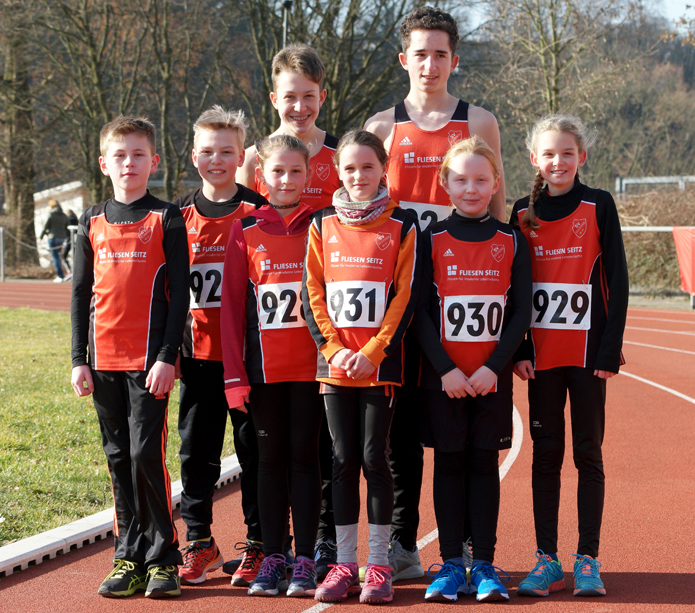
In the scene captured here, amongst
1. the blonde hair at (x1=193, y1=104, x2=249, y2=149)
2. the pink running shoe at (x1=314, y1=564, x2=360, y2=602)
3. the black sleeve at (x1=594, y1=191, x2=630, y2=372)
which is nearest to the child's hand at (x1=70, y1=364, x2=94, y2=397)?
the blonde hair at (x1=193, y1=104, x2=249, y2=149)

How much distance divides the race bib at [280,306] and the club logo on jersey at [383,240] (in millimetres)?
409

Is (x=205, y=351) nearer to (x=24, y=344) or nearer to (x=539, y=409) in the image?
(x=539, y=409)

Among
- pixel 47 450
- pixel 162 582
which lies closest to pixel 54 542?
pixel 162 582

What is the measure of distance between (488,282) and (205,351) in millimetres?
1358

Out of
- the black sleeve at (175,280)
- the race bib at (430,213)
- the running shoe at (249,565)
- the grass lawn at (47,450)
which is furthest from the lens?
the grass lawn at (47,450)

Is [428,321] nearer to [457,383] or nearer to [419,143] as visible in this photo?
[457,383]

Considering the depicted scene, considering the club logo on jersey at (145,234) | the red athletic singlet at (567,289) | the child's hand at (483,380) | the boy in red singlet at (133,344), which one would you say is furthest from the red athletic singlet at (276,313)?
the red athletic singlet at (567,289)

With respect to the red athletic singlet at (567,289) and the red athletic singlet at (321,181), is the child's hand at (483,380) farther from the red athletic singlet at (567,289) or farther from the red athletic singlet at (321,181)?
the red athletic singlet at (321,181)

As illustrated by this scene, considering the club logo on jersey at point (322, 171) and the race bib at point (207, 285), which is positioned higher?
the club logo on jersey at point (322, 171)

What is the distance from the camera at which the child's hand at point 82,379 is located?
11.4 ft

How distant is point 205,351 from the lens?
3.77m

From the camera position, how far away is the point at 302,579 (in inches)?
134

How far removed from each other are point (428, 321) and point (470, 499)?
80 centimetres

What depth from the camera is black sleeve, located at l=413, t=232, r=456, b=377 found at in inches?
134
